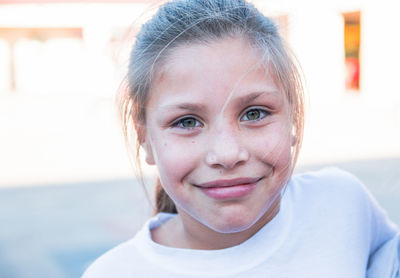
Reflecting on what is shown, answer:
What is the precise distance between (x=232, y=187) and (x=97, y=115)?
499 inches

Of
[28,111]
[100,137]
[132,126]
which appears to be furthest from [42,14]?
[132,126]

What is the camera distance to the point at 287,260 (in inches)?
45.3

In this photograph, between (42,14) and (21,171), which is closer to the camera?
(21,171)

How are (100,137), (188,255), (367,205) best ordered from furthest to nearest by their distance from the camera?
(100,137), (367,205), (188,255)

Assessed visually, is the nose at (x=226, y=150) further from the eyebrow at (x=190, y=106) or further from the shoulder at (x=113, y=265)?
the shoulder at (x=113, y=265)

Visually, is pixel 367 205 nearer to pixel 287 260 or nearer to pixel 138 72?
pixel 287 260

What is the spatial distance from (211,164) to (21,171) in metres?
6.18

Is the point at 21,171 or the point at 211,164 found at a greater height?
the point at 211,164

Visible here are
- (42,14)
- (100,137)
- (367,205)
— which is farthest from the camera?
(42,14)

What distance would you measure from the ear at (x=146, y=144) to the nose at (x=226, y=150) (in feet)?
0.75

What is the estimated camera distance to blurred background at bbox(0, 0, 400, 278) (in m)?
3.54

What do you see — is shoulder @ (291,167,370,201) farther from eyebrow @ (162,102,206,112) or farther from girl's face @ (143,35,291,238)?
eyebrow @ (162,102,206,112)

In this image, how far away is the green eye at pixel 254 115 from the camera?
1087 mm

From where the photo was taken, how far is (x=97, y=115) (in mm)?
13406
